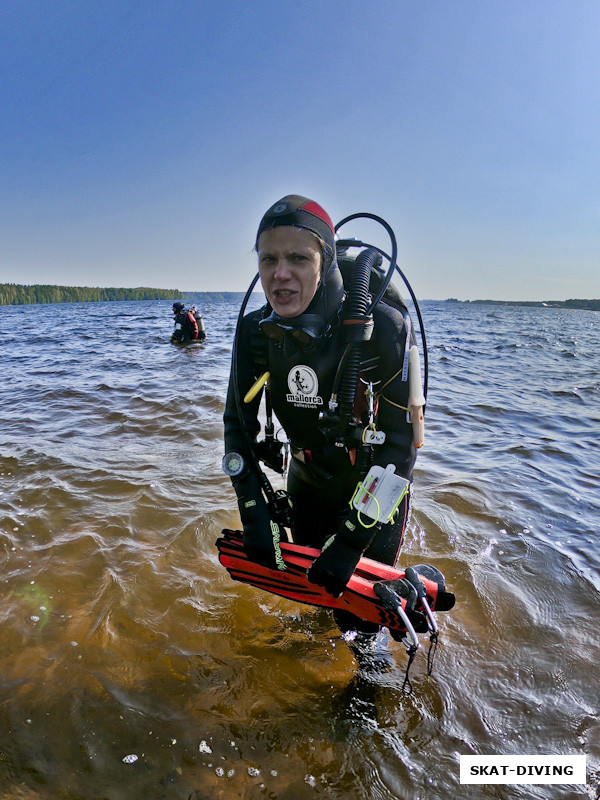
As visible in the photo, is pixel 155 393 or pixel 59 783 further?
pixel 155 393

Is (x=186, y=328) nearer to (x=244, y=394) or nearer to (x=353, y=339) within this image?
(x=244, y=394)

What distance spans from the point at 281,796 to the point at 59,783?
103 centimetres

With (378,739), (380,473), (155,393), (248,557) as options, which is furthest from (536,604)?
(155,393)

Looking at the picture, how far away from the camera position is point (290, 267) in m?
2.28

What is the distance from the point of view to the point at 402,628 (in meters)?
2.19

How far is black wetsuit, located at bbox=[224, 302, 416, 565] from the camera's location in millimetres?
2311

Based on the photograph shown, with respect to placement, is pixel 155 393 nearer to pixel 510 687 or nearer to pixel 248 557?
pixel 248 557

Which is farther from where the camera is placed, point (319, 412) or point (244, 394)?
point (244, 394)

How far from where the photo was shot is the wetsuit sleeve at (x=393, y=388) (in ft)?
7.49

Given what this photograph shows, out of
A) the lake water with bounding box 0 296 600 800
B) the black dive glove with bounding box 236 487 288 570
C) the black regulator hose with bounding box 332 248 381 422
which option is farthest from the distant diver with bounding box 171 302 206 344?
the black regulator hose with bounding box 332 248 381 422

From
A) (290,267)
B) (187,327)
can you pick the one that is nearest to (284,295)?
(290,267)

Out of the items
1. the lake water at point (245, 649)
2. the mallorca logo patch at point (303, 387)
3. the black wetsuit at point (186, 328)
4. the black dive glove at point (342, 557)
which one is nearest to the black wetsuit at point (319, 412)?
the mallorca logo patch at point (303, 387)

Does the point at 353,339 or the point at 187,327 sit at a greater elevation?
the point at 353,339

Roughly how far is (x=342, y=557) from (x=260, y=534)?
1.66ft
